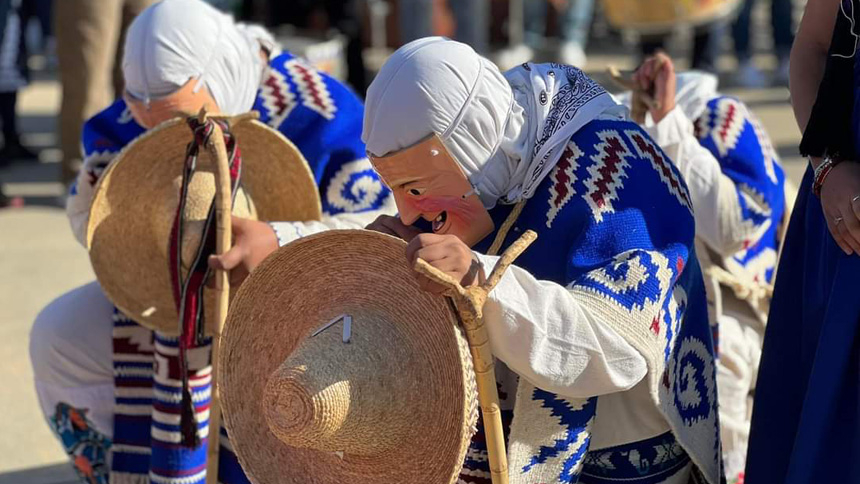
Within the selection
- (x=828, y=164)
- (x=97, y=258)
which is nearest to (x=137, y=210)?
(x=97, y=258)

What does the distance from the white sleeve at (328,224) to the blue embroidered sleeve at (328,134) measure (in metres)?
0.03

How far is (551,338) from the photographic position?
6.57 ft

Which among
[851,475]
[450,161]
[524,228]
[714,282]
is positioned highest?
[450,161]

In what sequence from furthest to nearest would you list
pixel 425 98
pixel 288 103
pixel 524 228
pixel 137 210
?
pixel 288 103, pixel 137 210, pixel 524 228, pixel 425 98

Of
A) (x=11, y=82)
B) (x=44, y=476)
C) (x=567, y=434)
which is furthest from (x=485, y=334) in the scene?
(x=11, y=82)

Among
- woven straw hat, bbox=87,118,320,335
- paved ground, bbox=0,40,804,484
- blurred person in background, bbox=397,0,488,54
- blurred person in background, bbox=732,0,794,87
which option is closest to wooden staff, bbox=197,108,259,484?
woven straw hat, bbox=87,118,320,335

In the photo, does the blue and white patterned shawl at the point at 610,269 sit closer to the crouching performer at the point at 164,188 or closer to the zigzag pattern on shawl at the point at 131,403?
the crouching performer at the point at 164,188

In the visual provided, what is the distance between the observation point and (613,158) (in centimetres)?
222

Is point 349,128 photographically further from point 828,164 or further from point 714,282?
point 828,164

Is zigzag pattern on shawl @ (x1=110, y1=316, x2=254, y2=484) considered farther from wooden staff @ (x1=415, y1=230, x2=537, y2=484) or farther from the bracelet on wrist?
the bracelet on wrist

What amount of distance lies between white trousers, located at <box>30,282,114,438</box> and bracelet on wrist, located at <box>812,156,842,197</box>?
1.81 m

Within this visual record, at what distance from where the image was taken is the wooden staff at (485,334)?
1891mm

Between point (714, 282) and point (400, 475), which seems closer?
point (400, 475)

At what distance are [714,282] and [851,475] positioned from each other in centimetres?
100
